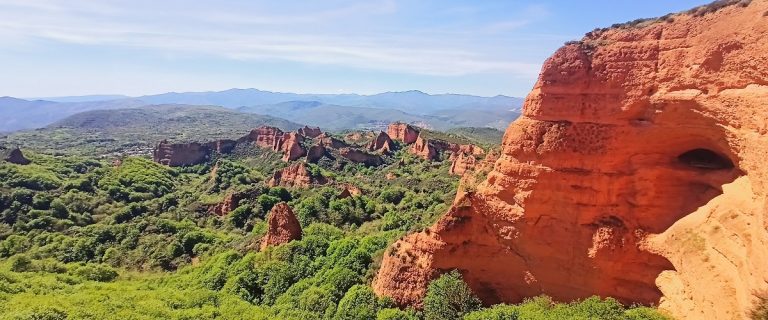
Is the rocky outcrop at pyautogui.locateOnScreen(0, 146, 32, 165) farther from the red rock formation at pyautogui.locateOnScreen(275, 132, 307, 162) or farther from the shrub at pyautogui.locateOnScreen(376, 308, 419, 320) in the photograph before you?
the shrub at pyautogui.locateOnScreen(376, 308, 419, 320)

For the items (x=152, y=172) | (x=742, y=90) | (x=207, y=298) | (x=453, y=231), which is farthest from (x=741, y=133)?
(x=152, y=172)

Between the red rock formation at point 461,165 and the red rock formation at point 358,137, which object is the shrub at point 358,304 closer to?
the red rock formation at point 461,165

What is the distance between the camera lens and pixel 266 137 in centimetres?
14875

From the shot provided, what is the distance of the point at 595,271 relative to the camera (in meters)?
23.8

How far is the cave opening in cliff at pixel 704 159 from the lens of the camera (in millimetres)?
21375

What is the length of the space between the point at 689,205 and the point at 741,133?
472 cm

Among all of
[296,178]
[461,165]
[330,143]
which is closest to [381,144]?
[330,143]

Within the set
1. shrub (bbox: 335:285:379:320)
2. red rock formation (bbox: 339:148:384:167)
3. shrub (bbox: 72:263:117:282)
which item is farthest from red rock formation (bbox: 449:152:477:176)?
shrub (bbox: 335:285:379:320)

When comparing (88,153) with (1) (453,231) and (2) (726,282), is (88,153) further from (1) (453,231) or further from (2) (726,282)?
(2) (726,282)

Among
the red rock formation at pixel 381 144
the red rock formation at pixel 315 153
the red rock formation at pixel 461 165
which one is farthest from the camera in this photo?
the red rock formation at pixel 381 144

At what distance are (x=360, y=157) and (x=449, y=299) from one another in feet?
352

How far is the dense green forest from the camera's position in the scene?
3041cm

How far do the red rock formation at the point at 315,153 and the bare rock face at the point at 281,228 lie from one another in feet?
255

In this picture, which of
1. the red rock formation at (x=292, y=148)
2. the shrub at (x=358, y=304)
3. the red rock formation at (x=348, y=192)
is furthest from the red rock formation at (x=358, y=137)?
the shrub at (x=358, y=304)
